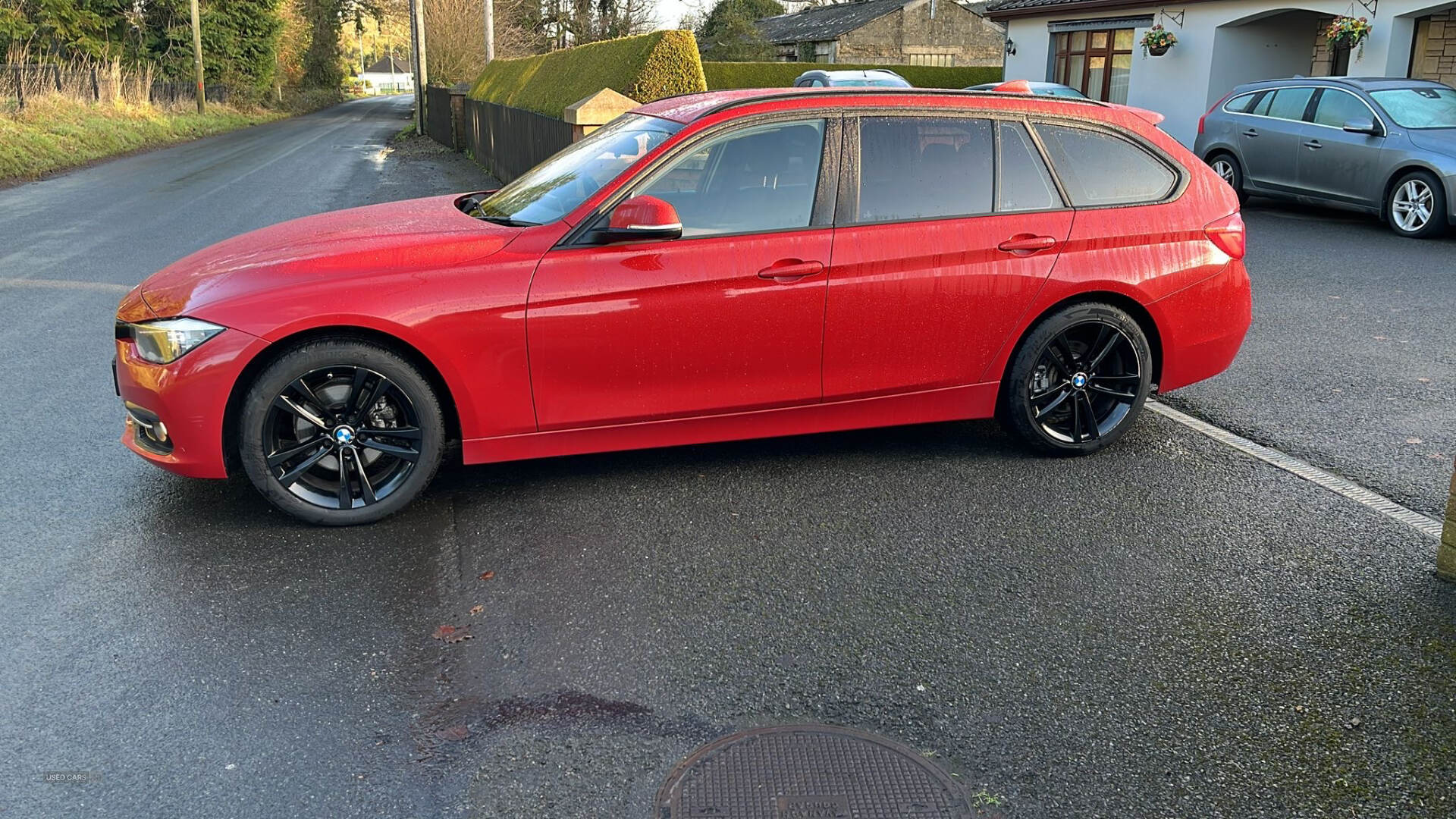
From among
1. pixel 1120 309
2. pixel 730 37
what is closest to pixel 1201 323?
pixel 1120 309

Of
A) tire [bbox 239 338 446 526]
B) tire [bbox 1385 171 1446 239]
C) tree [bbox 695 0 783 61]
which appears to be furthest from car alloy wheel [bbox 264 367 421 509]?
tree [bbox 695 0 783 61]

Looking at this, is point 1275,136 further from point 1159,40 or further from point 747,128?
point 747,128

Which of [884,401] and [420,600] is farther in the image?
[884,401]

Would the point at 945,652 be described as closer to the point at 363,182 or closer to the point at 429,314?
the point at 429,314

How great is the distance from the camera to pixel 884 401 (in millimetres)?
5148

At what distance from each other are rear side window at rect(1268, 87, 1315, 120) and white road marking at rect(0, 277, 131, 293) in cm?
1313

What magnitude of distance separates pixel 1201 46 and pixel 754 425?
20243 millimetres

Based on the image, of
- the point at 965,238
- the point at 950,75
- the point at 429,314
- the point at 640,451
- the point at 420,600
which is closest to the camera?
the point at 420,600

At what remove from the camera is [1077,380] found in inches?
212

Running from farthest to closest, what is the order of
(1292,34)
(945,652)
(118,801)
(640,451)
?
(1292,34)
(640,451)
(945,652)
(118,801)

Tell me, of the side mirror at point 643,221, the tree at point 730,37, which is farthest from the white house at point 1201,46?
the tree at point 730,37

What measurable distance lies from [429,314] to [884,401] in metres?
2.02

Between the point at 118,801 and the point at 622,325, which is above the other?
the point at 622,325

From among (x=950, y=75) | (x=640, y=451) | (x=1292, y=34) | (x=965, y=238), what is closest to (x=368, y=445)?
(x=640, y=451)
